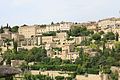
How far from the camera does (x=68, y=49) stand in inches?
1190

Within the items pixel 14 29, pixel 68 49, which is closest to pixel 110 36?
pixel 68 49

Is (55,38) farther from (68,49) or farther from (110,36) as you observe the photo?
(68,49)

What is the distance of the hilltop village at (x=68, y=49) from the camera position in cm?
2442

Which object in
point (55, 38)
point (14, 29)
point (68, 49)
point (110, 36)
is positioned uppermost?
point (14, 29)

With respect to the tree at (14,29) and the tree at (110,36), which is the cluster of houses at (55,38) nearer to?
the tree at (14,29)

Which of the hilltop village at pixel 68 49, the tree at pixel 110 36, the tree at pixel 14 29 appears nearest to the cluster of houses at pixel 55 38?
the hilltop village at pixel 68 49

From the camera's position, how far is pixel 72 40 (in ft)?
113

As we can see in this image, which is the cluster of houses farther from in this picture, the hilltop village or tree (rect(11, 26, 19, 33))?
tree (rect(11, 26, 19, 33))

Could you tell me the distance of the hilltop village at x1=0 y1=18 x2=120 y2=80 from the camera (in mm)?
24422

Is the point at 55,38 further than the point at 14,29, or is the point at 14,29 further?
the point at 14,29

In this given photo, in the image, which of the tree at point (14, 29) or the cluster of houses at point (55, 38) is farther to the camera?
the tree at point (14, 29)

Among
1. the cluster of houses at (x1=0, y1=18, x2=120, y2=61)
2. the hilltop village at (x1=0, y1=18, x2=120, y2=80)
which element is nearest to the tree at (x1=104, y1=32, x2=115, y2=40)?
the hilltop village at (x1=0, y1=18, x2=120, y2=80)

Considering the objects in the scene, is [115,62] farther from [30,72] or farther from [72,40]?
[72,40]

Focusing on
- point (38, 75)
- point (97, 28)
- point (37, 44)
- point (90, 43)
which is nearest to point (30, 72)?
point (38, 75)
